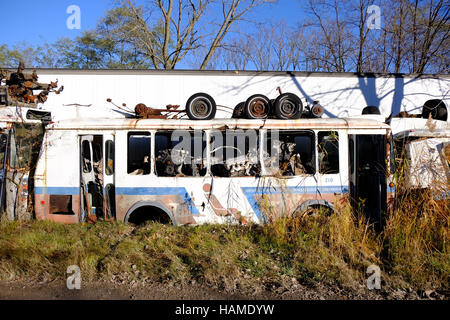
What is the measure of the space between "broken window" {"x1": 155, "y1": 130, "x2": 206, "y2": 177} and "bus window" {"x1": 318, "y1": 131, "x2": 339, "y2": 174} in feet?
7.55

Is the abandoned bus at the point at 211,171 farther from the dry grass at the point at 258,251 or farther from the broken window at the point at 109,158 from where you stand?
the dry grass at the point at 258,251

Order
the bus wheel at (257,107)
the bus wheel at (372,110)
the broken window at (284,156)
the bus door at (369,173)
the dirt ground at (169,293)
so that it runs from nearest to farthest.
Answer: the dirt ground at (169,293)
the bus door at (369,173)
the broken window at (284,156)
the bus wheel at (257,107)
the bus wheel at (372,110)

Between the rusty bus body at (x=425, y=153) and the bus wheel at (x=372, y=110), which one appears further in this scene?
the bus wheel at (x=372, y=110)

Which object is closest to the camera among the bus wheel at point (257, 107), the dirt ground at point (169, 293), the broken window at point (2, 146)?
the dirt ground at point (169, 293)

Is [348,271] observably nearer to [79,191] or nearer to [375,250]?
[375,250]

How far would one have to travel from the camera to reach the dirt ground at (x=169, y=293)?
3.64 m

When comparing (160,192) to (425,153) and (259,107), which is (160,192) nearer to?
(259,107)

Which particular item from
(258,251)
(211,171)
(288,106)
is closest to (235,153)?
(211,171)

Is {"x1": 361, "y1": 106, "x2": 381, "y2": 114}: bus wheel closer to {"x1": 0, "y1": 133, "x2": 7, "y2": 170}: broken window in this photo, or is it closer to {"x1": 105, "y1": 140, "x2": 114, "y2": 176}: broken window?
{"x1": 105, "y1": 140, "x2": 114, "y2": 176}: broken window

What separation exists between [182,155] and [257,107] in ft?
6.01

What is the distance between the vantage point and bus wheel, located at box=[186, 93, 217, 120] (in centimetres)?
614

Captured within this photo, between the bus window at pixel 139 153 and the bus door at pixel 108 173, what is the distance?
33 centimetres

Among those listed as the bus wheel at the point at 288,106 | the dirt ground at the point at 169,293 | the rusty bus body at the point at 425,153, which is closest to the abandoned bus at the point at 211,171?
the bus wheel at the point at 288,106
